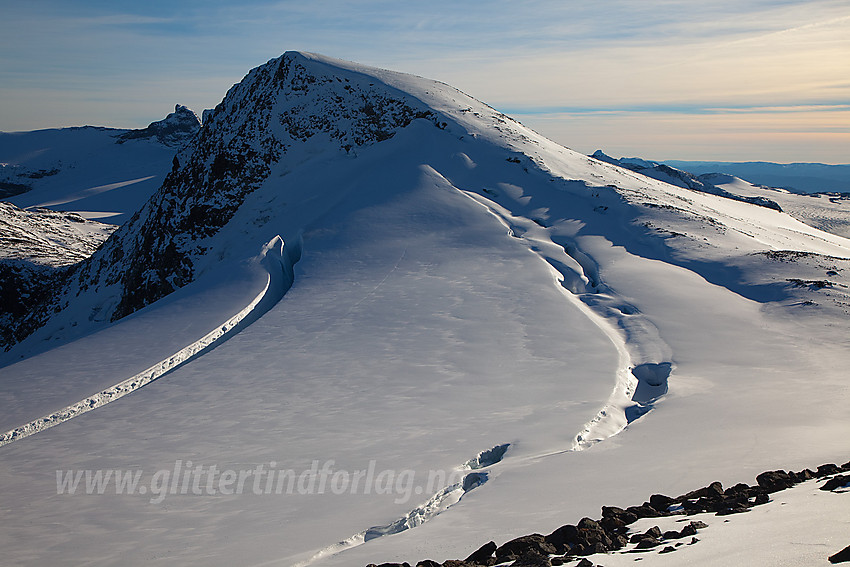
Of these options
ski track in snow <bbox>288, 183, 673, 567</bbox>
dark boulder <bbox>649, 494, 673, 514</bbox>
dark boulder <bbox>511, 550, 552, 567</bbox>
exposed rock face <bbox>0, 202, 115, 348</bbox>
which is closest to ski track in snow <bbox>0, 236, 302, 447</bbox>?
ski track in snow <bbox>288, 183, 673, 567</bbox>

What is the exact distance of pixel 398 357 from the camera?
11859mm

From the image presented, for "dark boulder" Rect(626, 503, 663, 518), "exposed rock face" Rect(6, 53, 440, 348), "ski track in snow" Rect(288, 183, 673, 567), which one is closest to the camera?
"dark boulder" Rect(626, 503, 663, 518)

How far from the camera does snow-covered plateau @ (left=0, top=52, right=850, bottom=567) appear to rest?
23.4ft

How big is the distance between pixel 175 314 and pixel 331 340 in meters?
5.43

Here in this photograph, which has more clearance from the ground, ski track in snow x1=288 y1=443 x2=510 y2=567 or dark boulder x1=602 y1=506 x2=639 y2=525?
dark boulder x1=602 y1=506 x2=639 y2=525

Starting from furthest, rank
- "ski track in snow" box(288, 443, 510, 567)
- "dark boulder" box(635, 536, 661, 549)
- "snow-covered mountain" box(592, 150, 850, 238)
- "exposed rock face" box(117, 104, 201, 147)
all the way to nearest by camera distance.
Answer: "exposed rock face" box(117, 104, 201, 147)
"snow-covered mountain" box(592, 150, 850, 238)
"ski track in snow" box(288, 443, 510, 567)
"dark boulder" box(635, 536, 661, 549)

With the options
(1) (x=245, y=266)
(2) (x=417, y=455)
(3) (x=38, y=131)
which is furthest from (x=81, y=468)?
(3) (x=38, y=131)

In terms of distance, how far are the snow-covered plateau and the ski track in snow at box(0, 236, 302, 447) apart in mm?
67

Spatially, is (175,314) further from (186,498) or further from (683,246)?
(683,246)

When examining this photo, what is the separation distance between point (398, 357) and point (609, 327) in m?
5.00

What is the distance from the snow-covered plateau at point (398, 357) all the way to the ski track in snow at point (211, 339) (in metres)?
0.07

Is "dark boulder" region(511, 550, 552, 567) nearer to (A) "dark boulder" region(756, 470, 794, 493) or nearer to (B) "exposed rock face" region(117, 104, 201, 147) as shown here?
(A) "dark boulder" region(756, 470, 794, 493)

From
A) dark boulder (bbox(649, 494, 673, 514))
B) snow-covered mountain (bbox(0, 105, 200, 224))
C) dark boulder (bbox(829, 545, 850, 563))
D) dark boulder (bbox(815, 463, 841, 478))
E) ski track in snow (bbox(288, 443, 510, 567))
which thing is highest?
snow-covered mountain (bbox(0, 105, 200, 224))

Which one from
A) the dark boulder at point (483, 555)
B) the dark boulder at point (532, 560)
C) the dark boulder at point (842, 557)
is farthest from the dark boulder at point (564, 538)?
the dark boulder at point (842, 557)
